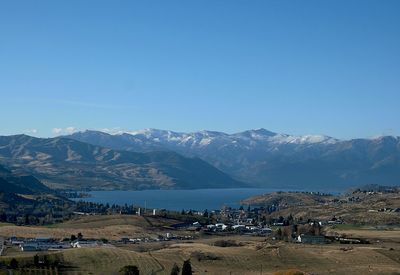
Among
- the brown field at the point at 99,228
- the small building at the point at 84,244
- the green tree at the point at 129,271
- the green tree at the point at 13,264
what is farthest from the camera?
the brown field at the point at 99,228

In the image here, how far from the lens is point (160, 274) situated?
45344 mm

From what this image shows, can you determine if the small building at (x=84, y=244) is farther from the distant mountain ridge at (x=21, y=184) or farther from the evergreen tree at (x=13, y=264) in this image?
the distant mountain ridge at (x=21, y=184)

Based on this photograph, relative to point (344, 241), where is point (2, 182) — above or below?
above

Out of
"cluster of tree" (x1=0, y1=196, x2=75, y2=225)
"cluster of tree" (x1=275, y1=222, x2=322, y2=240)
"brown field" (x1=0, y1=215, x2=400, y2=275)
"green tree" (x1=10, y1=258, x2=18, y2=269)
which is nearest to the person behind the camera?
"green tree" (x1=10, y1=258, x2=18, y2=269)

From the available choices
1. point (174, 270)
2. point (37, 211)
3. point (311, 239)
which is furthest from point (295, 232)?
point (37, 211)

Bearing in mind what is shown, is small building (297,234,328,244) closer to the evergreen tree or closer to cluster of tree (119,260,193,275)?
cluster of tree (119,260,193,275)

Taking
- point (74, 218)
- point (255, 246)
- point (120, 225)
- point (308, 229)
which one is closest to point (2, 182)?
point (74, 218)

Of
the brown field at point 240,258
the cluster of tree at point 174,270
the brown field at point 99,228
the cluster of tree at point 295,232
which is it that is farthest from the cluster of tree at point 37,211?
the cluster of tree at point 174,270

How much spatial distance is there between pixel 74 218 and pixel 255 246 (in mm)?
43206

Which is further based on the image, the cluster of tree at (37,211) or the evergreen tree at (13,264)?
the cluster of tree at (37,211)

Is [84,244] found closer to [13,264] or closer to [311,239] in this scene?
[13,264]

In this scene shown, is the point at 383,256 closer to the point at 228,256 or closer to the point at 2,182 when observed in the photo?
the point at 228,256

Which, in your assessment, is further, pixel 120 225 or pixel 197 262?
pixel 120 225

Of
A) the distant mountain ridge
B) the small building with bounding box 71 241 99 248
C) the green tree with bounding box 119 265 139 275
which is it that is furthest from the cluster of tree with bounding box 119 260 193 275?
the distant mountain ridge
